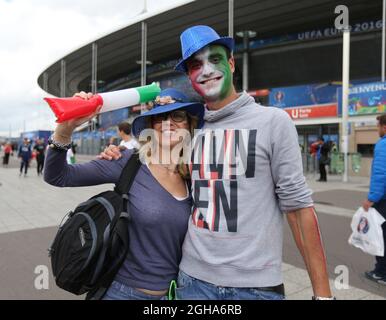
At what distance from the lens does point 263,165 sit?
4.86 ft

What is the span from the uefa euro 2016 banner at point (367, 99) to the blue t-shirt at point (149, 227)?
1681 centimetres

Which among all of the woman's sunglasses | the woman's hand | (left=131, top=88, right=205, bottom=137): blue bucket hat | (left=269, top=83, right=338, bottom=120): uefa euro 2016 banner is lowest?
the woman's hand

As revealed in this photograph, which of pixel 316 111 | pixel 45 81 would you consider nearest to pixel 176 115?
pixel 316 111

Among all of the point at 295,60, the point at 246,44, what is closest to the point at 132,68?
the point at 246,44

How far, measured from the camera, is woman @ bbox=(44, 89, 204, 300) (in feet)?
5.36

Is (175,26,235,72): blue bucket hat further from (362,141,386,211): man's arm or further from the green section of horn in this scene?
(362,141,386,211): man's arm

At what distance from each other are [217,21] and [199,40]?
2682cm

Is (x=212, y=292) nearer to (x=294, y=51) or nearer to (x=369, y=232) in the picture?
(x=369, y=232)

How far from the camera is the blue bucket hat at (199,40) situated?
5.20ft

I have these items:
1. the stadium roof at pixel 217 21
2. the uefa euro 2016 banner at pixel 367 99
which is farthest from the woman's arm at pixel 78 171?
the stadium roof at pixel 217 21

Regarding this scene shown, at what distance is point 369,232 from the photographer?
4.04 meters

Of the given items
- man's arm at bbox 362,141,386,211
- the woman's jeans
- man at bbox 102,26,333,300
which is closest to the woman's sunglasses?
man at bbox 102,26,333,300

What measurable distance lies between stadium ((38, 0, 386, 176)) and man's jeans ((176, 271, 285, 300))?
55.0 ft

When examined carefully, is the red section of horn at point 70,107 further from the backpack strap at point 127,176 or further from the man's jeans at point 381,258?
the man's jeans at point 381,258
